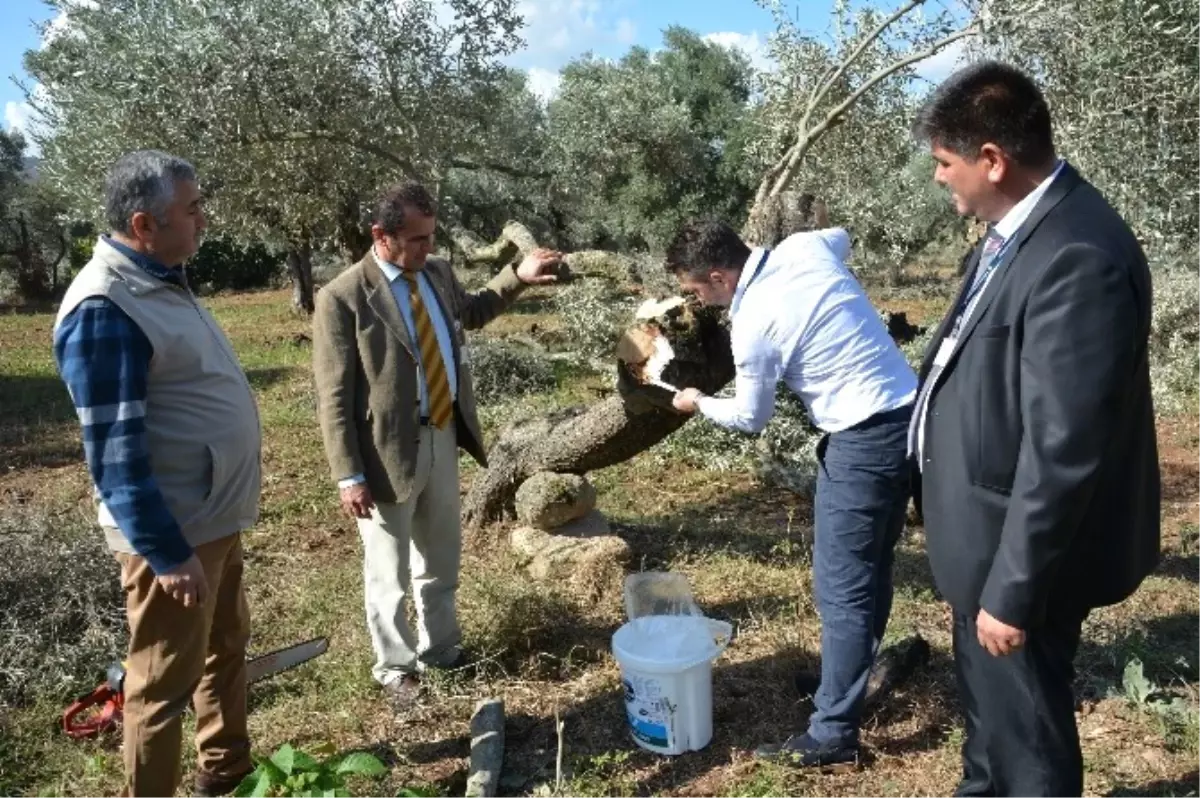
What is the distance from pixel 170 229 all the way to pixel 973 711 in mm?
2537

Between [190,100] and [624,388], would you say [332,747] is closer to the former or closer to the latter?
[624,388]

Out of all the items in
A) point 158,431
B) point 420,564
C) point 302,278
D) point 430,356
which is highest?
point 302,278

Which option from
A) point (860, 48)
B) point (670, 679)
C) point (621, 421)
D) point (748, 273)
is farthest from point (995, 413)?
point (860, 48)

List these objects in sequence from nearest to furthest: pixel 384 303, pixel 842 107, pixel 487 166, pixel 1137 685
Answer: pixel 1137 685 → pixel 384 303 → pixel 842 107 → pixel 487 166

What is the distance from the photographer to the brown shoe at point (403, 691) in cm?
366

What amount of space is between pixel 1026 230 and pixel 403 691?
2.81 meters

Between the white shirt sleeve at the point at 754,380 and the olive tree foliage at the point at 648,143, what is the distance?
31.4 ft

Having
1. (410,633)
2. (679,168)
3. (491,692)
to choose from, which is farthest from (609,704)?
(679,168)

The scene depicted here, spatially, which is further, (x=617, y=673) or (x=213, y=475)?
(x=617, y=673)

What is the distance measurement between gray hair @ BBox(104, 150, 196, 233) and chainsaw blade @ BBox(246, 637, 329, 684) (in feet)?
5.72

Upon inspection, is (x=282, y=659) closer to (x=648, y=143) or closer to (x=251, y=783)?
(x=251, y=783)

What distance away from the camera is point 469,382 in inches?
150

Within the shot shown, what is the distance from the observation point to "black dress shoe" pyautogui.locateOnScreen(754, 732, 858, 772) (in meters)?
3.12

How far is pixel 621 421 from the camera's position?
4.94 m
